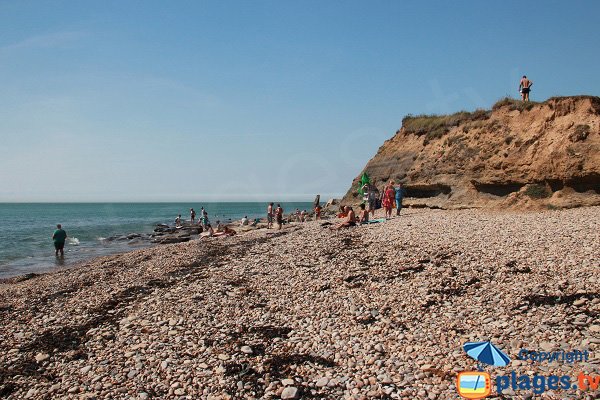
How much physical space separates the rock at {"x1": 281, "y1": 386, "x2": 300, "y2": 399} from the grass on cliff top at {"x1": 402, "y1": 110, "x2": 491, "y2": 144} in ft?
93.0

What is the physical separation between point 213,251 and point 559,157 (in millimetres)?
19078

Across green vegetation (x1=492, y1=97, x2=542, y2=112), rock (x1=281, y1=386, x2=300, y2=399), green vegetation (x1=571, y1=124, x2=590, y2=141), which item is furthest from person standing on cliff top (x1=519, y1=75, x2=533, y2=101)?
rock (x1=281, y1=386, x2=300, y2=399)

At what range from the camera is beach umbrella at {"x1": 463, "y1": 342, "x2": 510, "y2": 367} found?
6.48 metres

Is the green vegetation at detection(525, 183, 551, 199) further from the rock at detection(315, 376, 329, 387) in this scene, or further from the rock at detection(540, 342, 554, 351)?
the rock at detection(315, 376, 329, 387)

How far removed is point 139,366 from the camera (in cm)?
785

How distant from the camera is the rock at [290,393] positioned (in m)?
6.44

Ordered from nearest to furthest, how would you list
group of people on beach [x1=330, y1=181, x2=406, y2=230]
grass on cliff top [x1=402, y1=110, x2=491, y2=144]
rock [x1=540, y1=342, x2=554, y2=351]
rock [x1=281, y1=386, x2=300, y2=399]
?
rock [x1=281, y1=386, x2=300, y2=399], rock [x1=540, y1=342, x2=554, y2=351], group of people on beach [x1=330, y1=181, x2=406, y2=230], grass on cliff top [x1=402, y1=110, x2=491, y2=144]

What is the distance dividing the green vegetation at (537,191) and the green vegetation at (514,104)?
248 inches

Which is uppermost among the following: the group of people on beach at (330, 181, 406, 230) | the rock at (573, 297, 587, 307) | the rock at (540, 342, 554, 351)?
the group of people on beach at (330, 181, 406, 230)

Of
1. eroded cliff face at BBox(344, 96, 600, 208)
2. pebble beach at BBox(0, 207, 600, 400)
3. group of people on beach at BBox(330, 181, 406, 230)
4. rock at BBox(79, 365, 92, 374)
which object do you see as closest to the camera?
pebble beach at BBox(0, 207, 600, 400)

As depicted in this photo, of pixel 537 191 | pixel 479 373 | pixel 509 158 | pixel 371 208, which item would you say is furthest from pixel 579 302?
pixel 371 208

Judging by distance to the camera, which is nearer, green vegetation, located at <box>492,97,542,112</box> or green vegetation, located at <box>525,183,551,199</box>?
green vegetation, located at <box>525,183,551,199</box>

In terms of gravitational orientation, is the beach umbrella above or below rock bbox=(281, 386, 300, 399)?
above

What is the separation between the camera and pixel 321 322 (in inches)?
362
